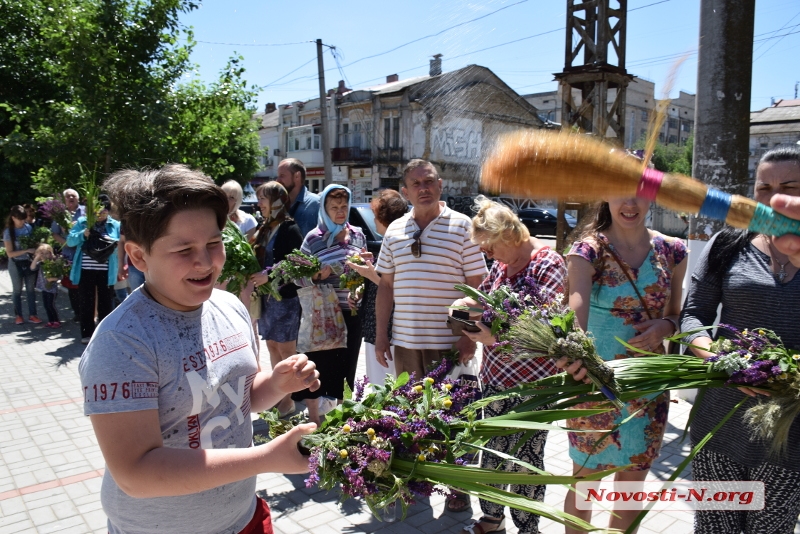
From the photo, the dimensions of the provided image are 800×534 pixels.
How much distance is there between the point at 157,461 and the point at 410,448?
0.72 meters

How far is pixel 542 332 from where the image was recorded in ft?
6.84

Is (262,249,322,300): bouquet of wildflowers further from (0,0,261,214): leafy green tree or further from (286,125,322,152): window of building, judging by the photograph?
(286,125,322,152): window of building

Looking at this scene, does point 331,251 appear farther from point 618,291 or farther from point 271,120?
point 271,120

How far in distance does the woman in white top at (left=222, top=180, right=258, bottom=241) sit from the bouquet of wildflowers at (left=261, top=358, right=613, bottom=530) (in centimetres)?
398

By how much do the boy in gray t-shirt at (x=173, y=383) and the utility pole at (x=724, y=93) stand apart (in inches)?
177

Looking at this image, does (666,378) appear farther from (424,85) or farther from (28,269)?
(424,85)

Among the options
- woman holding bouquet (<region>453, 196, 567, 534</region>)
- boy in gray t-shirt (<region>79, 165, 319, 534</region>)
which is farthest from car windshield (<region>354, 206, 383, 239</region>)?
boy in gray t-shirt (<region>79, 165, 319, 534</region>)

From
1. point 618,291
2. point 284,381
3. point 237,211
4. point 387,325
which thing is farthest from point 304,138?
point 284,381

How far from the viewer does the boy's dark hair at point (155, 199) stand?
1569 millimetres

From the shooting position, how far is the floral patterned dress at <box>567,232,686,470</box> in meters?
2.86

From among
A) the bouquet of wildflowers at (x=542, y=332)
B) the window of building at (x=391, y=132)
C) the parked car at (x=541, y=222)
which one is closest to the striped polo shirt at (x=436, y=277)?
the bouquet of wildflowers at (x=542, y=332)

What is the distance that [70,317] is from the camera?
415 inches

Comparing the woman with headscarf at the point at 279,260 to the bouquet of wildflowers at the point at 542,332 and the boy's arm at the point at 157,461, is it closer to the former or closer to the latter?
the bouquet of wildflowers at the point at 542,332

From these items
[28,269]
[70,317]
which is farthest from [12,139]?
[70,317]
